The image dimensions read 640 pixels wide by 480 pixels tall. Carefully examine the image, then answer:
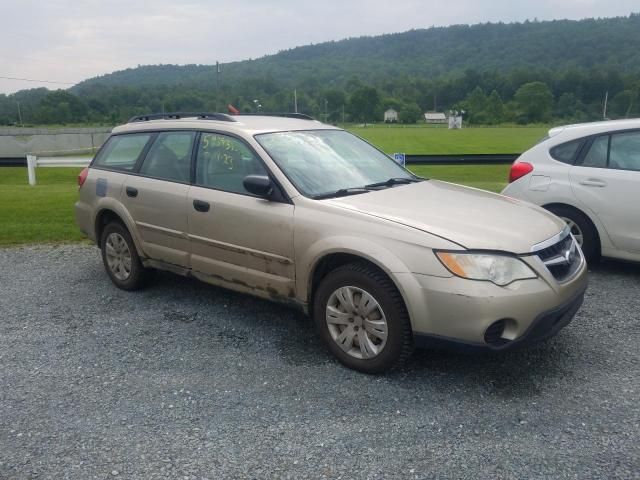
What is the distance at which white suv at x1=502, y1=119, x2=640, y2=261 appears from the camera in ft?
19.1

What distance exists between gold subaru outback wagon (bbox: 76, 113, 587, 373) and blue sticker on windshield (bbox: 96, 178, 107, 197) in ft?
0.07

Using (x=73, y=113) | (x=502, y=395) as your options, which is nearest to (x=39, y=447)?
(x=502, y=395)

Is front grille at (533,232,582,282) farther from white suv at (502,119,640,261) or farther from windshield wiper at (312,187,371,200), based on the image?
white suv at (502,119,640,261)

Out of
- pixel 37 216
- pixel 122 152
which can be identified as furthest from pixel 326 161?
pixel 37 216

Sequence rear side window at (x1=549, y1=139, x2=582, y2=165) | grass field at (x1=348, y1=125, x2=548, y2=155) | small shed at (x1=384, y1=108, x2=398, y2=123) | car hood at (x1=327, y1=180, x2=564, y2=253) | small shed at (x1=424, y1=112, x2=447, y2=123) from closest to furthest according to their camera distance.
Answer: car hood at (x1=327, y1=180, x2=564, y2=253), rear side window at (x1=549, y1=139, x2=582, y2=165), grass field at (x1=348, y1=125, x2=548, y2=155), small shed at (x1=424, y1=112, x2=447, y2=123), small shed at (x1=384, y1=108, x2=398, y2=123)

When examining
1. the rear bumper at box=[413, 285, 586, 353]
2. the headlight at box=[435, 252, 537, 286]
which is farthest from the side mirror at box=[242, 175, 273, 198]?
the rear bumper at box=[413, 285, 586, 353]

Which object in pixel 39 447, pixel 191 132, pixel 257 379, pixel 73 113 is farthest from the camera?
pixel 73 113

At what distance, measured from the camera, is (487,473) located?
281 centimetres

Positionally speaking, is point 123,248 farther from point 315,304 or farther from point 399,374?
point 399,374

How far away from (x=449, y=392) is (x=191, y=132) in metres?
3.11

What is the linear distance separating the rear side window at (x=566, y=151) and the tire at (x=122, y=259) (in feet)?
15.0

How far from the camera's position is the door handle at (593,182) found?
595cm

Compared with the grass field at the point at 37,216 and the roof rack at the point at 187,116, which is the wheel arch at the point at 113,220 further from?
the grass field at the point at 37,216

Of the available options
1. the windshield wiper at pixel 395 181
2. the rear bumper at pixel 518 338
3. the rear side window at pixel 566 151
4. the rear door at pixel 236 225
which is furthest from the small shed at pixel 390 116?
the rear bumper at pixel 518 338
